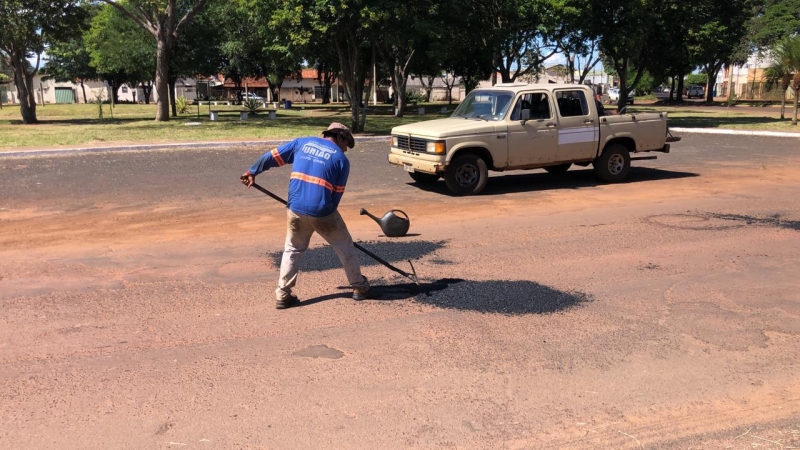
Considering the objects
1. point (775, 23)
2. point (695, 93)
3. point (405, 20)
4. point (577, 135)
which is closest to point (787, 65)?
point (405, 20)

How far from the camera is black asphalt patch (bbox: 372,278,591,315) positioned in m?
5.84

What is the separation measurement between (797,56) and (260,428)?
2702 centimetres

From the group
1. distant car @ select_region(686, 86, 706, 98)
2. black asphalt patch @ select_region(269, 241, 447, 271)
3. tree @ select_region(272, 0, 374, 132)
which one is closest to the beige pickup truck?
black asphalt patch @ select_region(269, 241, 447, 271)

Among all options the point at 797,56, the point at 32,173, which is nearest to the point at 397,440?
the point at 32,173

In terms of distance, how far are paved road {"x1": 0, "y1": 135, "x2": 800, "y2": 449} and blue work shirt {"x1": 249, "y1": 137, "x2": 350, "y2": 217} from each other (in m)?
0.93

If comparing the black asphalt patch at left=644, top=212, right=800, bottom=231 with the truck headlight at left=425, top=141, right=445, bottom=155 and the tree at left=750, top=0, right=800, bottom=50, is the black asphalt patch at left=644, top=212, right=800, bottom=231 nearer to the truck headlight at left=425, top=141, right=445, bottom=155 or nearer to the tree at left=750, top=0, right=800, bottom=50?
the truck headlight at left=425, top=141, right=445, bottom=155

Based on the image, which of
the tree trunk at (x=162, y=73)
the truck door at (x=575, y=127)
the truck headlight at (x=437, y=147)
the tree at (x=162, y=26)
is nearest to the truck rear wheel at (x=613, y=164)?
the truck door at (x=575, y=127)

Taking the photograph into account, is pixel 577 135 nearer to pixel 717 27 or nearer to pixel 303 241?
pixel 303 241

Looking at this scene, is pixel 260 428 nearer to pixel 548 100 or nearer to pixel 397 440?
pixel 397 440

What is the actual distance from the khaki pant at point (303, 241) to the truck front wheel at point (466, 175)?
5.82 metres

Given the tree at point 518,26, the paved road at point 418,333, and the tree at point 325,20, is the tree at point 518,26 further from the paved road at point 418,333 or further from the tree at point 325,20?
the paved road at point 418,333

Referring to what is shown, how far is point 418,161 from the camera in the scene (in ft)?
38.2

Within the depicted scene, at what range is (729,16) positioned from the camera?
4259 centimetres

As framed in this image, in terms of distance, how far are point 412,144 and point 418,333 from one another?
6974 millimetres
